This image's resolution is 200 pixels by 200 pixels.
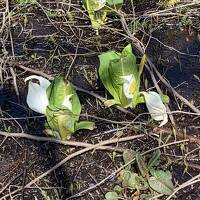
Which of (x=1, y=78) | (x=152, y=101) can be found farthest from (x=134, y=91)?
(x=1, y=78)

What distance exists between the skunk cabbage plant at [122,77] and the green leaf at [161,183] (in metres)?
0.30

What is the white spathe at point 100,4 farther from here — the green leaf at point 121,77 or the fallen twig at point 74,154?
the fallen twig at point 74,154

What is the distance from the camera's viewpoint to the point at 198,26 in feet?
6.76

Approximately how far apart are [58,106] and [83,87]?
0.94 feet

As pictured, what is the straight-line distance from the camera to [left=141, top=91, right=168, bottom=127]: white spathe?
1.58 m

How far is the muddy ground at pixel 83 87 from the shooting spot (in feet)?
4.85

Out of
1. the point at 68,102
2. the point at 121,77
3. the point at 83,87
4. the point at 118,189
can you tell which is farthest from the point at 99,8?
the point at 118,189

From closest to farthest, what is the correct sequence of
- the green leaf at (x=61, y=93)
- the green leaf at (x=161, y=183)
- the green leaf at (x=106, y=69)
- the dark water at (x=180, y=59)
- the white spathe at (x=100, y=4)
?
the green leaf at (x=161, y=183) < the green leaf at (x=61, y=93) < the green leaf at (x=106, y=69) < the dark water at (x=180, y=59) < the white spathe at (x=100, y=4)

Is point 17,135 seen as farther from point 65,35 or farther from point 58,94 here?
point 65,35

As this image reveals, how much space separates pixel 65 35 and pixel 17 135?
0.60m

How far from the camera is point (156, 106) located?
1.59 metres

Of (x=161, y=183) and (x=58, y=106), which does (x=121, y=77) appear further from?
(x=161, y=183)

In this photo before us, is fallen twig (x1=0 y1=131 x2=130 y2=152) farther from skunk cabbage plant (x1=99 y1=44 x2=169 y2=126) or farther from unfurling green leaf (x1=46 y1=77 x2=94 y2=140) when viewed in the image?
skunk cabbage plant (x1=99 y1=44 x2=169 y2=126)

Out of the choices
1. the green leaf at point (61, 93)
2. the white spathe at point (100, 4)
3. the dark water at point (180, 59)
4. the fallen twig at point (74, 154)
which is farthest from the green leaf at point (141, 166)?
the white spathe at point (100, 4)
